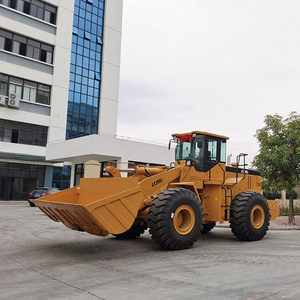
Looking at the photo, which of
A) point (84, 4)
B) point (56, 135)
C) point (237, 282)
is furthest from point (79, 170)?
point (237, 282)

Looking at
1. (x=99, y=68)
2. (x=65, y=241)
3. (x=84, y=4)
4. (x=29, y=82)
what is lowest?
(x=65, y=241)

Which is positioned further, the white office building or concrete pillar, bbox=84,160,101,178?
the white office building

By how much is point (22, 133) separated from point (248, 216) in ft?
90.8

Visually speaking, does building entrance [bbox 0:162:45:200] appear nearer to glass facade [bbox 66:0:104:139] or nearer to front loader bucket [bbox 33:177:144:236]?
glass facade [bbox 66:0:104:139]

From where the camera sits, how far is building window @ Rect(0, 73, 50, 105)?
3216cm

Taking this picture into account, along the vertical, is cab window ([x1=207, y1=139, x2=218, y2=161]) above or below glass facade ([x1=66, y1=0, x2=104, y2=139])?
below

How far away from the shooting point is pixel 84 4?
4044cm

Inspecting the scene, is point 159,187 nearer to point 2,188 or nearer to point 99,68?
point 2,188

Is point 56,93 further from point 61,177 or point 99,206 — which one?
point 99,206

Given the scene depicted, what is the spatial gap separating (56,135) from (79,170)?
6.09m

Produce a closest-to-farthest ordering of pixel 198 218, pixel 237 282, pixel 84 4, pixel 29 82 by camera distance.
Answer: pixel 237 282 → pixel 198 218 → pixel 29 82 → pixel 84 4

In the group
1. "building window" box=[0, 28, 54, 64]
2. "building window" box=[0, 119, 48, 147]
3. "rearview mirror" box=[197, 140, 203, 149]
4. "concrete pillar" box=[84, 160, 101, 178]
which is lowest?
"concrete pillar" box=[84, 160, 101, 178]

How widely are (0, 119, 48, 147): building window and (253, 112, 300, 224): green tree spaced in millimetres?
23382

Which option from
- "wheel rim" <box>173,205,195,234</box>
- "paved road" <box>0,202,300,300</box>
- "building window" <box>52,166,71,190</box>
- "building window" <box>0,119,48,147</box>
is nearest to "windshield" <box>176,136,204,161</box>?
"wheel rim" <box>173,205,195,234</box>
